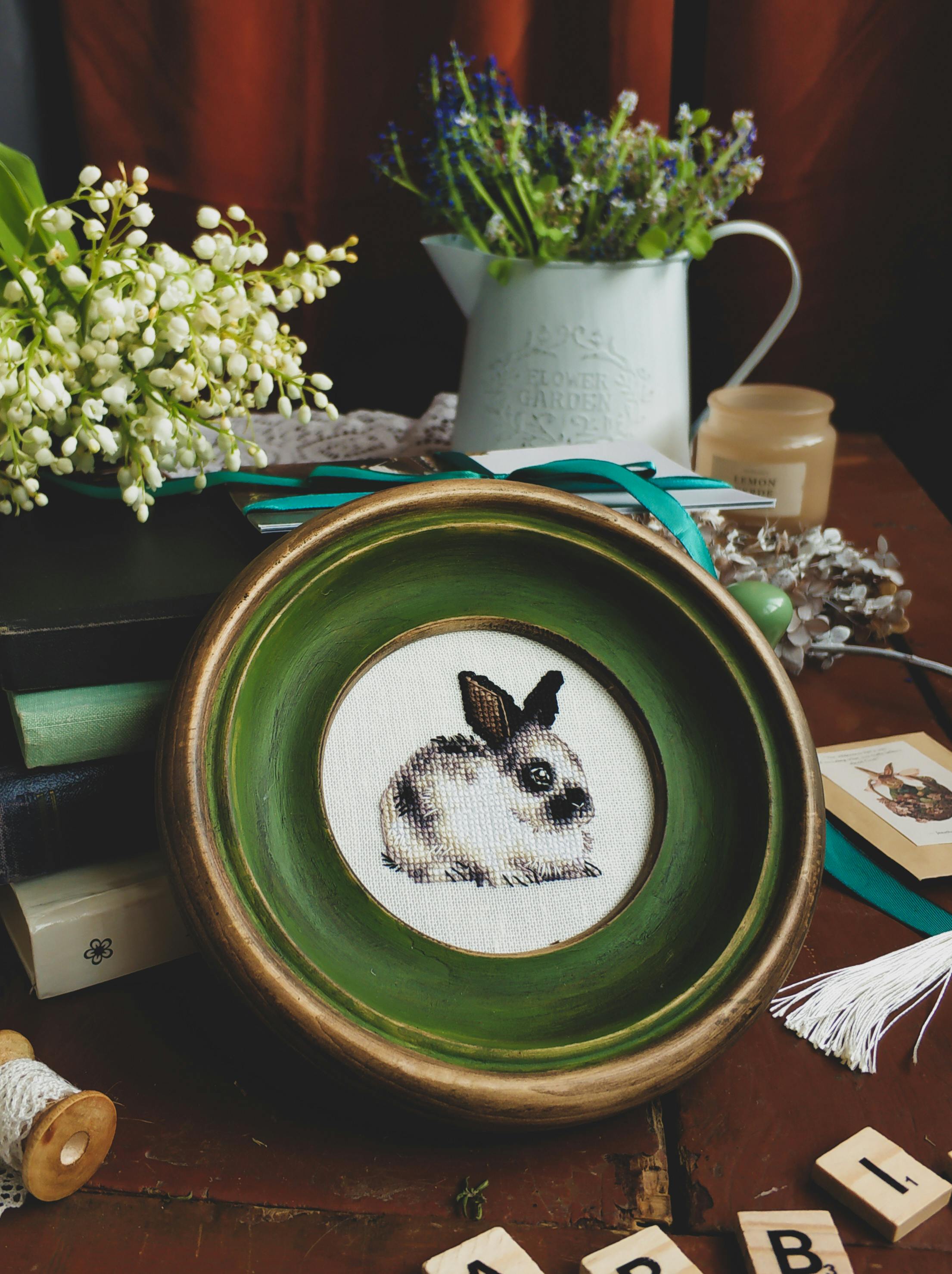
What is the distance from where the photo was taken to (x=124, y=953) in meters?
0.59

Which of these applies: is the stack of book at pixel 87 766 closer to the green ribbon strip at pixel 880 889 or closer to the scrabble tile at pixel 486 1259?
the scrabble tile at pixel 486 1259

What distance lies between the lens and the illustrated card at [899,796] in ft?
2.28

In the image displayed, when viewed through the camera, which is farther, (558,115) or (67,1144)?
(558,115)

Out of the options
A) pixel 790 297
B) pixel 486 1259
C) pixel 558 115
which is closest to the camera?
pixel 486 1259

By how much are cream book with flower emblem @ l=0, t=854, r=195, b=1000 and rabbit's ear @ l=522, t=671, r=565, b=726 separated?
0.21 metres

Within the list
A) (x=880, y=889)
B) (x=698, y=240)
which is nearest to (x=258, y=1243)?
(x=880, y=889)

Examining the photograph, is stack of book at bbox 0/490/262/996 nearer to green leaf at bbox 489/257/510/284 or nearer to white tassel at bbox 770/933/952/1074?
white tassel at bbox 770/933/952/1074

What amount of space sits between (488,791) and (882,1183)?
248 millimetres

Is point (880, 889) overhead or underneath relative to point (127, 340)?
underneath

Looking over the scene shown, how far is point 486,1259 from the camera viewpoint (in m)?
0.43

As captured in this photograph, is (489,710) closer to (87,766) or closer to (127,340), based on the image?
(87,766)

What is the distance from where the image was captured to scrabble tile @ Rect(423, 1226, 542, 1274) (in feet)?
1.38

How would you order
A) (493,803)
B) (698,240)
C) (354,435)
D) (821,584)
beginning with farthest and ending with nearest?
(354,435), (698,240), (821,584), (493,803)

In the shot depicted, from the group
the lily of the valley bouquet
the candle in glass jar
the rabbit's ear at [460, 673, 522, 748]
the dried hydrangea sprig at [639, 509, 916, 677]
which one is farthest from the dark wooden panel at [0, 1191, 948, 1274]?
the candle in glass jar
